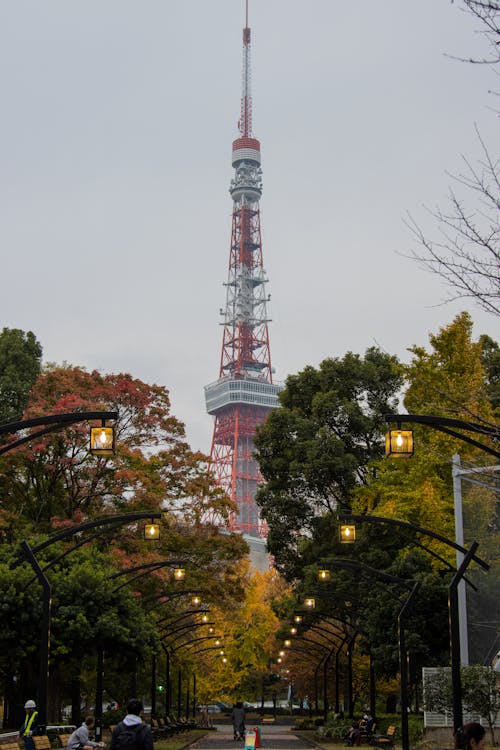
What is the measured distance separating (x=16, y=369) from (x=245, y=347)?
325ft

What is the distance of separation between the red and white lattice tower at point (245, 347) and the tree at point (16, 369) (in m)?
82.6

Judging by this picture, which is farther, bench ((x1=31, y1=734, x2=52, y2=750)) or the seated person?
the seated person


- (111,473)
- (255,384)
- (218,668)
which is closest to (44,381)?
(111,473)

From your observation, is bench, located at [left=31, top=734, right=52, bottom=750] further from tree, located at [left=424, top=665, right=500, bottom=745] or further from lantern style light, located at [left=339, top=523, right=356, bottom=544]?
tree, located at [left=424, top=665, right=500, bottom=745]

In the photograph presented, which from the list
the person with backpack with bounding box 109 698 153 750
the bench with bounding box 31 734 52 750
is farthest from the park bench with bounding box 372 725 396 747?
the person with backpack with bounding box 109 698 153 750

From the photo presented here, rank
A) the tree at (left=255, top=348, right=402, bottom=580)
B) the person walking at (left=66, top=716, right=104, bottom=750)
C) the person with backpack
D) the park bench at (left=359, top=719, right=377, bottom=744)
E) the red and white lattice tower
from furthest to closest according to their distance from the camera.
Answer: the red and white lattice tower → the tree at (left=255, top=348, right=402, bottom=580) → the park bench at (left=359, top=719, right=377, bottom=744) → the person walking at (left=66, top=716, right=104, bottom=750) → the person with backpack

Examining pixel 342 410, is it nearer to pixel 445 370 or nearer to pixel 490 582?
pixel 445 370

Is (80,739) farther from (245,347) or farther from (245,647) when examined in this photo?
(245,347)

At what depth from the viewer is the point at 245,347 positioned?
140m

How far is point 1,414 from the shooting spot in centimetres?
4016

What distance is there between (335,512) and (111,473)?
1101 cm

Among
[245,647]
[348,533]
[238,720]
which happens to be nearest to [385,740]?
[348,533]

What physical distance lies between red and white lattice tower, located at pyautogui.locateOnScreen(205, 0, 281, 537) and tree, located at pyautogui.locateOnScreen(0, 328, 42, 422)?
82612 millimetres

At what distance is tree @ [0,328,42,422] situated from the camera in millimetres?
40656
